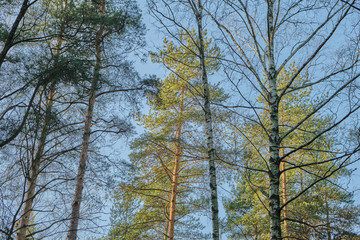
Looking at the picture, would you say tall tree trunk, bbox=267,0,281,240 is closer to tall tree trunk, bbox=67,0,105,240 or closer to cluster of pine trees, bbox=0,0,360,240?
cluster of pine trees, bbox=0,0,360,240

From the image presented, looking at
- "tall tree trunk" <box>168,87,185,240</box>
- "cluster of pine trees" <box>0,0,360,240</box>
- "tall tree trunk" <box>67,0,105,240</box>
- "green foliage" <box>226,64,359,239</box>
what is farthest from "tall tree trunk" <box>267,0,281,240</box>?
"tall tree trunk" <box>168,87,185,240</box>

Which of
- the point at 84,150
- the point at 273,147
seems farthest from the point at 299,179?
the point at 273,147

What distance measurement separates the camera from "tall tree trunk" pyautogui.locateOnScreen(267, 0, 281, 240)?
349cm

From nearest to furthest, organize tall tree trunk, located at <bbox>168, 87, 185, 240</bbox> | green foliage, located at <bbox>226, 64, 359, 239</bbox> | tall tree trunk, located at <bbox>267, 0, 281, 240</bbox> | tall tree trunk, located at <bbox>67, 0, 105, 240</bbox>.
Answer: tall tree trunk, located at <bbox>267, 0, 281, 240</bbox>, tall tree trunk, located at <bbox>67, 0, 105, 240</bbox>, tall tree trunk, located at <bbox>168, 87, 185, 240</bbox>, green foliage, located at <bbox>226, 64, 359, 239</bbox>

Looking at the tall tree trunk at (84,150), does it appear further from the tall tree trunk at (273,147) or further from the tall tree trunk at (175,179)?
the tall tree trunk at (273,147)

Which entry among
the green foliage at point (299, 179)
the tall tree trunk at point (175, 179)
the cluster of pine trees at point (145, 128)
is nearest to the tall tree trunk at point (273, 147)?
the cluster of pine trees at point (145, 128)

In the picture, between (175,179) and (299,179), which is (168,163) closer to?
(175,179)

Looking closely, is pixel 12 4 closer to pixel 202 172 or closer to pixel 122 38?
pixel 122 38

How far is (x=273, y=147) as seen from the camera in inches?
145

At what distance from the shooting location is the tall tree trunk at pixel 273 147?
138 inches

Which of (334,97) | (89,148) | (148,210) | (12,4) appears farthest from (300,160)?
(12,4)

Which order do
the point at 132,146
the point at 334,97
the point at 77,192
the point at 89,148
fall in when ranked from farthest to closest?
the point at 132,146
the point at 89,148
the point at 77,192
the point at 334,97

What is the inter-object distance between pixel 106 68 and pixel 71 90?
45.1 inches

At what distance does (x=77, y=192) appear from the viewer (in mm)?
7109
